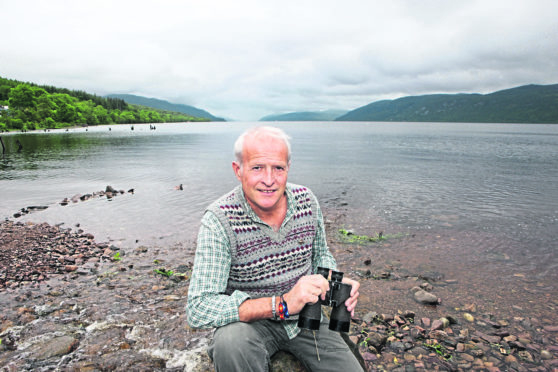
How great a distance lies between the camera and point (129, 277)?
9.25m

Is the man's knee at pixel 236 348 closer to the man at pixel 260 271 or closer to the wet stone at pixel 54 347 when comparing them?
the man at pixel 260 271

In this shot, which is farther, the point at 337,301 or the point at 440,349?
the point at 440,349

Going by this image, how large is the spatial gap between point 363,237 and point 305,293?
1056cm

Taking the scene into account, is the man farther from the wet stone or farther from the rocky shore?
the wet stone

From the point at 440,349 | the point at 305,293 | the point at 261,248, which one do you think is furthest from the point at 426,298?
the point at 261,248

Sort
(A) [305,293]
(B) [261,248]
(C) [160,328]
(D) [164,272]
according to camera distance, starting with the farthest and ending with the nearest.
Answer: (D) [164,272] < (C) [160,328] < (B) [261,248] < (A) [305,293]

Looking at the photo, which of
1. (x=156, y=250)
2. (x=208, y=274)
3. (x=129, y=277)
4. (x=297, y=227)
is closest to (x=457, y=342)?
(x=297, y=227)

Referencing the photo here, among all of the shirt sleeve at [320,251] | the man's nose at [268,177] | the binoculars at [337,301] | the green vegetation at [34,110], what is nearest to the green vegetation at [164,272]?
the shirt sleeve at [320,251]

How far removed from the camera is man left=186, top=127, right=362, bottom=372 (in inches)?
123

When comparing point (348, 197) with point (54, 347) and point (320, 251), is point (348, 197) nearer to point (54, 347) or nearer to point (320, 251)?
point (320, 251)

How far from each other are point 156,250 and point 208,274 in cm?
950

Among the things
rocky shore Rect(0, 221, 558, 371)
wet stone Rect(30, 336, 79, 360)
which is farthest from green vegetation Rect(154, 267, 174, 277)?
wet stone Rect(30, 336, 79, 360)

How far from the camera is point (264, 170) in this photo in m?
3.64

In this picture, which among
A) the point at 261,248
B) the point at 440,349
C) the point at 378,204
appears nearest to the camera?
the point at 261,248
